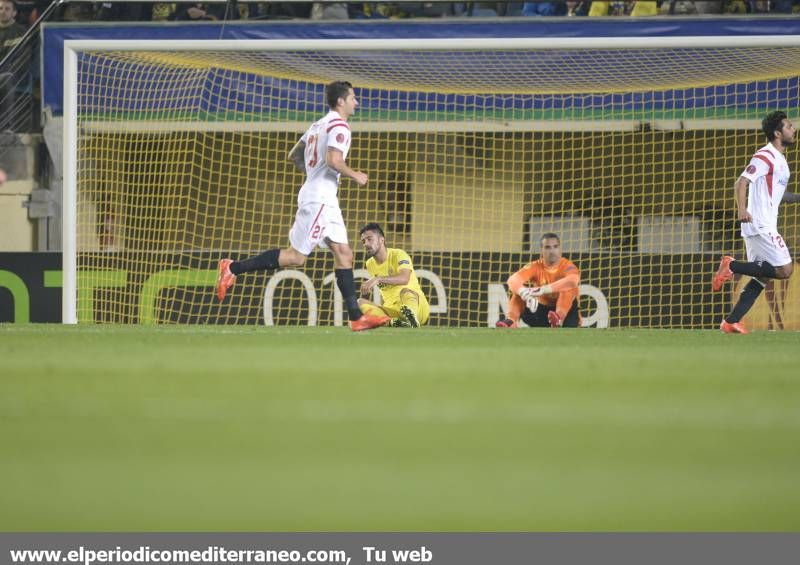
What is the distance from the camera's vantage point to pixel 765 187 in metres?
9.10

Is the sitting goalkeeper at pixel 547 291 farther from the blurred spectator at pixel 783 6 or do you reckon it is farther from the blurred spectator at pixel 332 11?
the blurred spectator at pixel 783 6

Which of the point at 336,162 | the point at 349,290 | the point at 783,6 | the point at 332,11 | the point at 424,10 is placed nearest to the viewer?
the point at 336,162

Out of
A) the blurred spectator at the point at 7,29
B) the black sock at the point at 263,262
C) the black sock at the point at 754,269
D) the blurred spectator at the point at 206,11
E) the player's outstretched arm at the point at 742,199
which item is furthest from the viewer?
the blurred spectator at the point at 7,29

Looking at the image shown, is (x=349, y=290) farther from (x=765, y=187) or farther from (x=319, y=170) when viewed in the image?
(x=765, y=187)

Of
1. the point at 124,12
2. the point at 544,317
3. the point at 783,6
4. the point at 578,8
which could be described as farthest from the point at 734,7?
the point at 124,12

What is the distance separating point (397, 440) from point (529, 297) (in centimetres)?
656

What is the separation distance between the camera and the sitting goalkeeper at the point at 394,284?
34.0 feet

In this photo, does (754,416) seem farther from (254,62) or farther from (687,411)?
(254,62)

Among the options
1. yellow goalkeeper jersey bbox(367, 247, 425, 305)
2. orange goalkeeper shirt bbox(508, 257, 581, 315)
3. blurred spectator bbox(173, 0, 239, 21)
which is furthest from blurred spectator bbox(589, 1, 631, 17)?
yellow goalkeeper jersey bbox(367, 247, 425, 305)

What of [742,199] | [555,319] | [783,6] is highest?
[783,6]

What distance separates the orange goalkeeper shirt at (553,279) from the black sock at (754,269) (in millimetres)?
2076

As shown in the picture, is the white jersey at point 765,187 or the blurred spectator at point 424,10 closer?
the white jersey at point 765,187

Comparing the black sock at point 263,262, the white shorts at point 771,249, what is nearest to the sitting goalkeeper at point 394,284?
the black sock at point 263,262

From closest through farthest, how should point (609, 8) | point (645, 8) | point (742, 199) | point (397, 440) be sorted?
point (397, 440) → point (742, 199) → point (645, 8) → point (609, 8)
